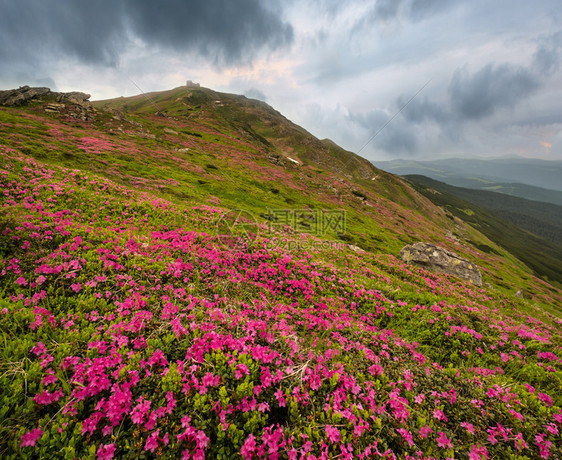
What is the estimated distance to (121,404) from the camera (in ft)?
13.1

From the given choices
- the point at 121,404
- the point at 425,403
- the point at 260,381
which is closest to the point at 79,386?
the point at 121,404

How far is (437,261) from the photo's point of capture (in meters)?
28.6

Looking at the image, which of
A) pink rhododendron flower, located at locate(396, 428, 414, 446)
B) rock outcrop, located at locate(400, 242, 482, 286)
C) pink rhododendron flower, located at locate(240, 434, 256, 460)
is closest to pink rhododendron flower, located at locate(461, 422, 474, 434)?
pink rhododendron flower, located at locate(396, 428, 414, 446)

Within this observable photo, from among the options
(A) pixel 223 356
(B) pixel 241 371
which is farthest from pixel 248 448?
(A) pixel 223 356

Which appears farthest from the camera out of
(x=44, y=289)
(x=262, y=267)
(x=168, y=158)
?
(x=168, y=158)

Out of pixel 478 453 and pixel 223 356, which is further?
pixel 223 356

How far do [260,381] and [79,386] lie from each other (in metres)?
3.44

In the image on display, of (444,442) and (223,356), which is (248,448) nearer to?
(223,356)

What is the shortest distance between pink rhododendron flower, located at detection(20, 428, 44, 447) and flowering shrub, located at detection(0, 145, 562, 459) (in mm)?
36

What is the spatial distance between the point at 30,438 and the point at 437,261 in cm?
3469

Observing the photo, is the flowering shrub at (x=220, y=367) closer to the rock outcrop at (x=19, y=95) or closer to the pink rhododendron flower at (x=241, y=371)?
the pink rhododendron flower at (x=241, y=371)

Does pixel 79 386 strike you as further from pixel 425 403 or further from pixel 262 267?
pixel 262 267

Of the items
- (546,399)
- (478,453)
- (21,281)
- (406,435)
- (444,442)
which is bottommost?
(546,399)

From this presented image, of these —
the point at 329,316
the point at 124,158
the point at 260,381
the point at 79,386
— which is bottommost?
the point at 329,316
